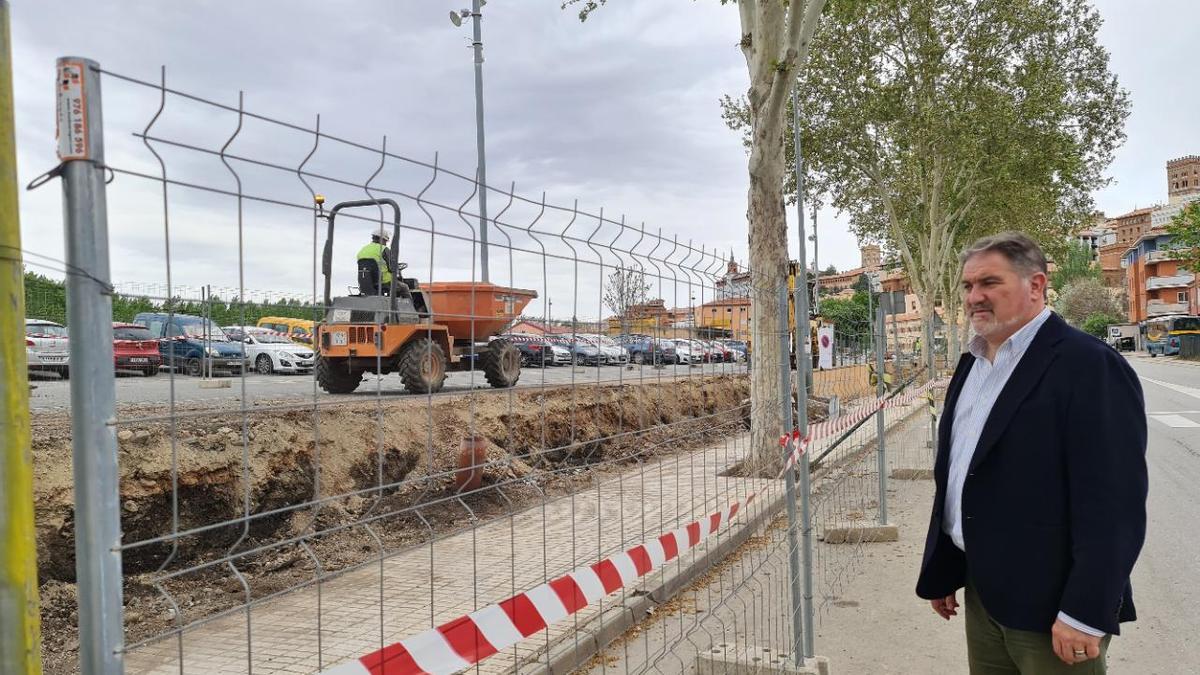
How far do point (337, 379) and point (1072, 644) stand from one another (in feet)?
16.5

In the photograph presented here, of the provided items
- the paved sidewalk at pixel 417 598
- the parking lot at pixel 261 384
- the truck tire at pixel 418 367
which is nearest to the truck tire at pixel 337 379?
the parking lot at pixel 261 384

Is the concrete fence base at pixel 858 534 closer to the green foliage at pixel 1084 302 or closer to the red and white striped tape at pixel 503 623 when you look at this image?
the red and white striped tape at pixel 503 623

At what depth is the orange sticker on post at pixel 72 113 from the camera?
1.55m

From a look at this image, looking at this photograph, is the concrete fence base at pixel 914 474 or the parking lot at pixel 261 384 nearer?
the parking lot at pixel 261 384

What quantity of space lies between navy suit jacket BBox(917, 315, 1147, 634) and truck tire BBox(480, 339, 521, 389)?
2.83 m

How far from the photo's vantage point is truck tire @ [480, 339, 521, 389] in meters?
5.06

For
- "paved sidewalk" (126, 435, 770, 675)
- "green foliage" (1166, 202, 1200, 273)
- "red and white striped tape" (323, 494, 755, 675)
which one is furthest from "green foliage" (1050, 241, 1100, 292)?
"red and white striped tape" (323, 494, 755, 675)

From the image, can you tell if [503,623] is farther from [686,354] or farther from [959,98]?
[959,98]

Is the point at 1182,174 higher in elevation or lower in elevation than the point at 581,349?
higher

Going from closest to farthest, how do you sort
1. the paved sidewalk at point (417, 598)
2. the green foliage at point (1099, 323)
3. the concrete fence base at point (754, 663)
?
1. the concrete fence base at point (754, 663)
2. the paved sidewalk at point (417, 598)
3. the green foliage at point (1099, 323)

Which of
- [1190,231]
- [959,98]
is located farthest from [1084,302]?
[959,98]

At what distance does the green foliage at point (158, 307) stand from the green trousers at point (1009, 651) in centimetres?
229

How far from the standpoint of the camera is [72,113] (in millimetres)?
1565

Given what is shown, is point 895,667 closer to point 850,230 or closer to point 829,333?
point 829,333
